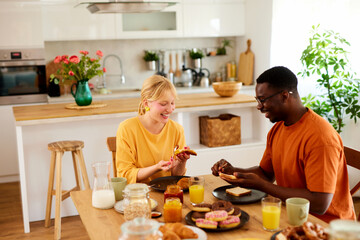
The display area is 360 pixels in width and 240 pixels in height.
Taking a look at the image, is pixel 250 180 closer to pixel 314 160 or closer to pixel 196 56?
pixel 314 160

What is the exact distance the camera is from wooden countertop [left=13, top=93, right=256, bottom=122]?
3.70m

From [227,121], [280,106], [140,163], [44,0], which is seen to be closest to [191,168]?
[227,121]

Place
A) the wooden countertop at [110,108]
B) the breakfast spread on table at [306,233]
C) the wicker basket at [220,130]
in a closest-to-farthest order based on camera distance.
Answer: the breakfast spread on table at [306,233]
the wooden countertop at [110,108]
the wicker basket at [220,130]

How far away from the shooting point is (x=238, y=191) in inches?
82.0

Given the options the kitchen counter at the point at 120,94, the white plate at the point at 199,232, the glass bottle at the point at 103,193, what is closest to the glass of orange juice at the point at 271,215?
the white plate at the point at 199,232

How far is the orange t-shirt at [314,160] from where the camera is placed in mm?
1993

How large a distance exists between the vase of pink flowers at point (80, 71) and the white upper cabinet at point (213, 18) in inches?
83.9

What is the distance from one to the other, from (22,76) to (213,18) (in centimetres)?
245

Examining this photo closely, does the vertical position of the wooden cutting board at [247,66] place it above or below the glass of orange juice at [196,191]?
above

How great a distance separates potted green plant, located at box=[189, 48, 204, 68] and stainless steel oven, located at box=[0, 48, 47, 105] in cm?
195

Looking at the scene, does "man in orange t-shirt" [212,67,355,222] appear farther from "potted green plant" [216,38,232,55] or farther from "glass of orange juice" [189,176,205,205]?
"potted green plant" [216,38,232,55]

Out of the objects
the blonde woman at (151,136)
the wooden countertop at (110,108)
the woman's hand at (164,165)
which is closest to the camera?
the woman's hand at (164,165)

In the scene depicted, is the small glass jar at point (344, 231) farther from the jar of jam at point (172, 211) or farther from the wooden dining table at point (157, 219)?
the jar of jam at point (172, 211)

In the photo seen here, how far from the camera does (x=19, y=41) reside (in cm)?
511
